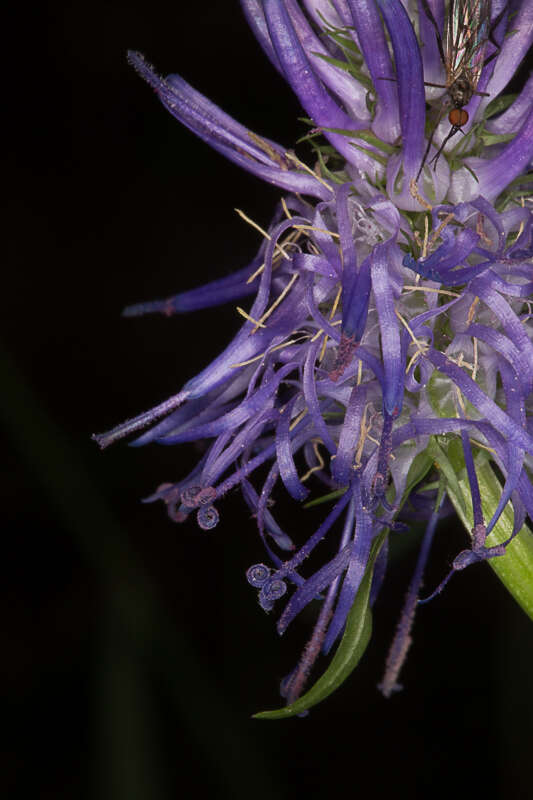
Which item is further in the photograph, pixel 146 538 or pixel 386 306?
pixel 146 538

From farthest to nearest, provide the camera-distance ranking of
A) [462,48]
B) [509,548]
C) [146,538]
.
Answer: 1. [146,538]
2. [509,548]
3. [462,48]

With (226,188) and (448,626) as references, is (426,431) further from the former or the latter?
(226,188)

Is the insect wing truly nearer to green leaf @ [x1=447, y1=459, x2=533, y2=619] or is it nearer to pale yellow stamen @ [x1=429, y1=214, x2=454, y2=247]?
pale yellow stamen @ [x1=429, y1=214, x2=454, y2=247]

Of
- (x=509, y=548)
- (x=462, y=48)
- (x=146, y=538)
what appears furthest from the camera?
(x=146, y=538)

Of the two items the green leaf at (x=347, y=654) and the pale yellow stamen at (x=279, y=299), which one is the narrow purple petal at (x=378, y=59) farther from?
the green leaf at (x=347, y=654)

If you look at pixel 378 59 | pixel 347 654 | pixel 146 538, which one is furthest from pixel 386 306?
pixel 146 538

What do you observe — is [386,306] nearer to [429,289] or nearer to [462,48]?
[429,289]
